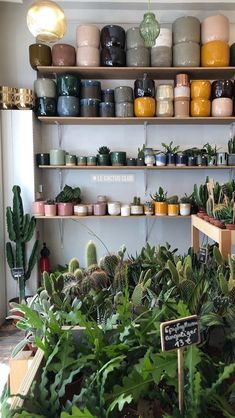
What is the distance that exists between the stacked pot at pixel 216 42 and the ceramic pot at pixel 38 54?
1.43 m

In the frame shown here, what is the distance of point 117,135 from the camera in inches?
129

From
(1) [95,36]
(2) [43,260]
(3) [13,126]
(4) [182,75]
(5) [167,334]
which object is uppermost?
(1) [95,36]

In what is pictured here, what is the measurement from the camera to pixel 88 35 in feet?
9.45

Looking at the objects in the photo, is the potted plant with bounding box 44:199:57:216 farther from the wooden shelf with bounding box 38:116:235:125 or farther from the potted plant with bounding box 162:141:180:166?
the potted plant with bounding box 162:141:180:166

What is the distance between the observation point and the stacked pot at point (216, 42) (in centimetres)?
287

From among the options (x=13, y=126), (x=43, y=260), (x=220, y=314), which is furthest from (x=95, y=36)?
(x=220, y=314)

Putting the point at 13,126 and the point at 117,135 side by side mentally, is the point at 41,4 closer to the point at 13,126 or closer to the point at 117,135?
the point at 13,126

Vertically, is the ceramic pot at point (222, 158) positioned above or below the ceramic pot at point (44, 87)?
below

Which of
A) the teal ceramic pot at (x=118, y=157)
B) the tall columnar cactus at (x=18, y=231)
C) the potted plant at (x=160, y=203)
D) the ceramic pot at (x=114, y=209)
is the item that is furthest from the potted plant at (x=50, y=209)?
the potted plant at (x=160, y=203)

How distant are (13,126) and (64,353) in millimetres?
2547

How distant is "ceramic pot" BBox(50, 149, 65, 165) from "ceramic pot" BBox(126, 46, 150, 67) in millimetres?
1014

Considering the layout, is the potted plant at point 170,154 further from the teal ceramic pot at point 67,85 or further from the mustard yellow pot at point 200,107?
the teal ceramic pot at point 67,85

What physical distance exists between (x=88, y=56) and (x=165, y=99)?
79 cm

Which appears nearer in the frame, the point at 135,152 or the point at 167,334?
the point at 167,334
